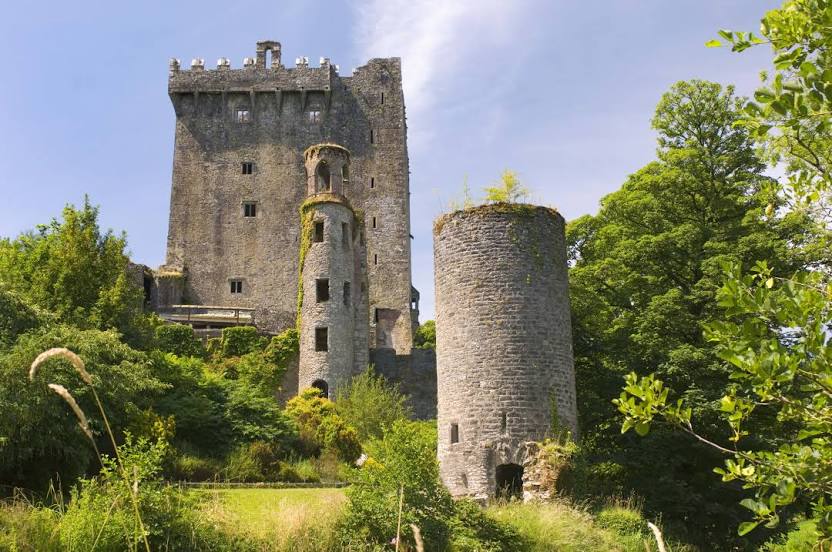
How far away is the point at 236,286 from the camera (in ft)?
144

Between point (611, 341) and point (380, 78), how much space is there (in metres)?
29.8

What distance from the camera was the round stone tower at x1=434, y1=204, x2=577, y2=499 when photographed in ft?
58.7

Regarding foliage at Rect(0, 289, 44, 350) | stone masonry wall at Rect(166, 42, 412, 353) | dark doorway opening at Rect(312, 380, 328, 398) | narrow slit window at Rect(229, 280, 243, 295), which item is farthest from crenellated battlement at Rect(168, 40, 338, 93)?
foliage at Rect(0, 289, 44, 350)

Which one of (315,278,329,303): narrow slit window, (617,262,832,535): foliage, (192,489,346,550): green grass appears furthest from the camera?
(315,278,329,303): narrow slit window

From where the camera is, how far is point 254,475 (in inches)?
780

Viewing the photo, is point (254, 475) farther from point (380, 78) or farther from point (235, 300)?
point (380, 78)

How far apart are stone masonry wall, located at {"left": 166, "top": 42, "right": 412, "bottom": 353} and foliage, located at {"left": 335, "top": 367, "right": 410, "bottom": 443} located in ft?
42.9

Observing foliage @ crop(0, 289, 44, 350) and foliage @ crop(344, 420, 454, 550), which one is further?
foliage @ crop(0, 289, 44, 350)

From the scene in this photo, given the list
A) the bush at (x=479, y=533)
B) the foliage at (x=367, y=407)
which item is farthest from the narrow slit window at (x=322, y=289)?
the bush at (x=479, y=533)

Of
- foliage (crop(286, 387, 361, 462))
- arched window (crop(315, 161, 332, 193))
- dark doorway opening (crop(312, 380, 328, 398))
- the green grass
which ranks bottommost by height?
the green grass

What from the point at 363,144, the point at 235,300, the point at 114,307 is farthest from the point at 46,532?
the point at 363,144

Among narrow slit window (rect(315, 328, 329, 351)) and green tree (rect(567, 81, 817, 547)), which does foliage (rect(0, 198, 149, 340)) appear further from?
green tree (rect(567, 81, 817, 547))

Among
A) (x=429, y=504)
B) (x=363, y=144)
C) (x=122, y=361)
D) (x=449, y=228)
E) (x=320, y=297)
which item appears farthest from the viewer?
(x=363, y=144)

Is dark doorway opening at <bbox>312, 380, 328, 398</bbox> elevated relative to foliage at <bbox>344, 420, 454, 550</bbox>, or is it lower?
elevated
